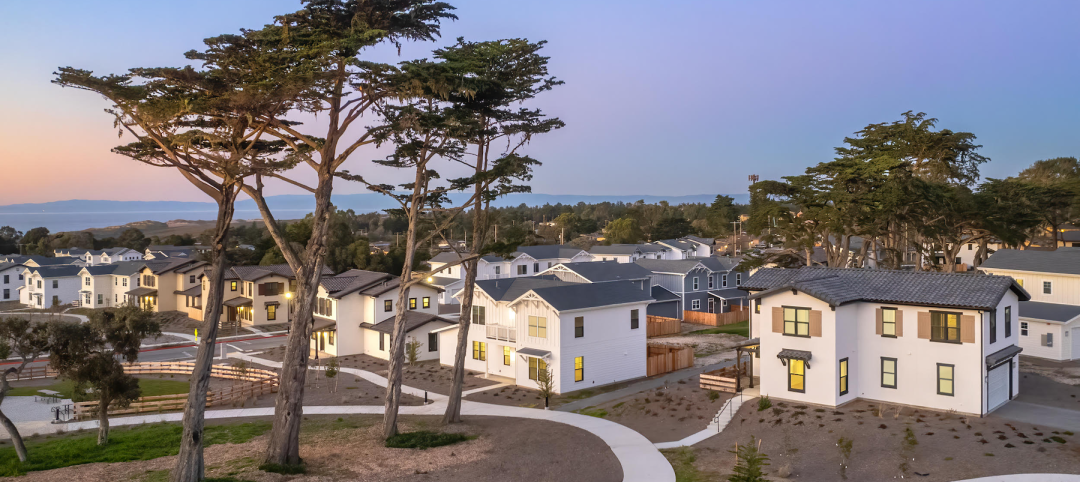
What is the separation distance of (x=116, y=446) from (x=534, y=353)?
695 inches

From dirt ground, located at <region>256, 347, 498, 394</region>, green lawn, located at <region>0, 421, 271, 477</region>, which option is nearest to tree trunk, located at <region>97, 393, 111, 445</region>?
green lawn, located at <region>0, 421, 271, 477</region>

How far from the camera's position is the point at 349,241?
8362 cm

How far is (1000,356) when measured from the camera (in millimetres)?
25562

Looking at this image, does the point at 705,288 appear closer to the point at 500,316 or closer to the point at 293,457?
the point at 500,316

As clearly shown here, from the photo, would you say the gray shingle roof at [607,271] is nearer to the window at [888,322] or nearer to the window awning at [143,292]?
the window at [888,322]

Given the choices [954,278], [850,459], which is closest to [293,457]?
[850,459]

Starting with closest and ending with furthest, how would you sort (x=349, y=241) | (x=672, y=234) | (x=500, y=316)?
(x=500, y=316) → (x=349, y=241) → (x=672, y=234)

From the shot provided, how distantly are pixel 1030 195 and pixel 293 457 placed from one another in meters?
54.8

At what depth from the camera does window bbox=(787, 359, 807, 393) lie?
27.1 metres

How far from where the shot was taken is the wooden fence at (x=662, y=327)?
52.4m

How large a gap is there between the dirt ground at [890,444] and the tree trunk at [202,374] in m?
13.8

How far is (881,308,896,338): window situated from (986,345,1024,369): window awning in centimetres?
320

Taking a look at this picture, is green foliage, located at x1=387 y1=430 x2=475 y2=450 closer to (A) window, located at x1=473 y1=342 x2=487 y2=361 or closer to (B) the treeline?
(A) window, located at x1=473 y1=342 x2=487 y2=361

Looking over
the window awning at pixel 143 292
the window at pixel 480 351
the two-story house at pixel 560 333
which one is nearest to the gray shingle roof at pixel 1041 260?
the two-story house at pixel 560 333
